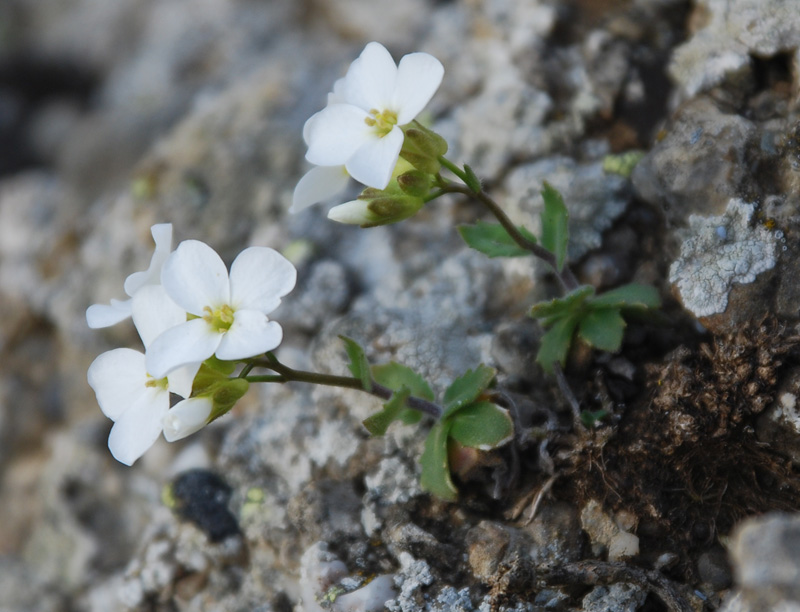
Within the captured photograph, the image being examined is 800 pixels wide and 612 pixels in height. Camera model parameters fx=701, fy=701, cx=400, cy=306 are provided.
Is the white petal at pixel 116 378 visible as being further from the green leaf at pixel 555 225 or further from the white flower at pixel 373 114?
the green leaf at pixel 555 225

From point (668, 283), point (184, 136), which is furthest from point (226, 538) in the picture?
point (184, 136)

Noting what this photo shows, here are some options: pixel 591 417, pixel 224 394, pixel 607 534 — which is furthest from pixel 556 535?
pixel 224 394

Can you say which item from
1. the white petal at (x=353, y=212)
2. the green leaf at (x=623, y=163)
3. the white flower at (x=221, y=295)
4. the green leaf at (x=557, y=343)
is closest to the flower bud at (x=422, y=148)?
the white petal at (x=353, y=212)

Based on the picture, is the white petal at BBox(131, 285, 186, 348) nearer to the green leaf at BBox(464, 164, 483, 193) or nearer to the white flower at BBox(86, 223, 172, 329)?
the white flower at BBox(86, 223, 172, 329)

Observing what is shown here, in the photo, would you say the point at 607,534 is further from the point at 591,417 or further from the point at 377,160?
the point at 377,160

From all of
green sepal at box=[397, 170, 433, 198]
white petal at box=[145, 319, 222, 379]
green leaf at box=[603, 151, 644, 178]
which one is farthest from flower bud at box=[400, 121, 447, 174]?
green leaf at box=[603, 151, 644, 178]
